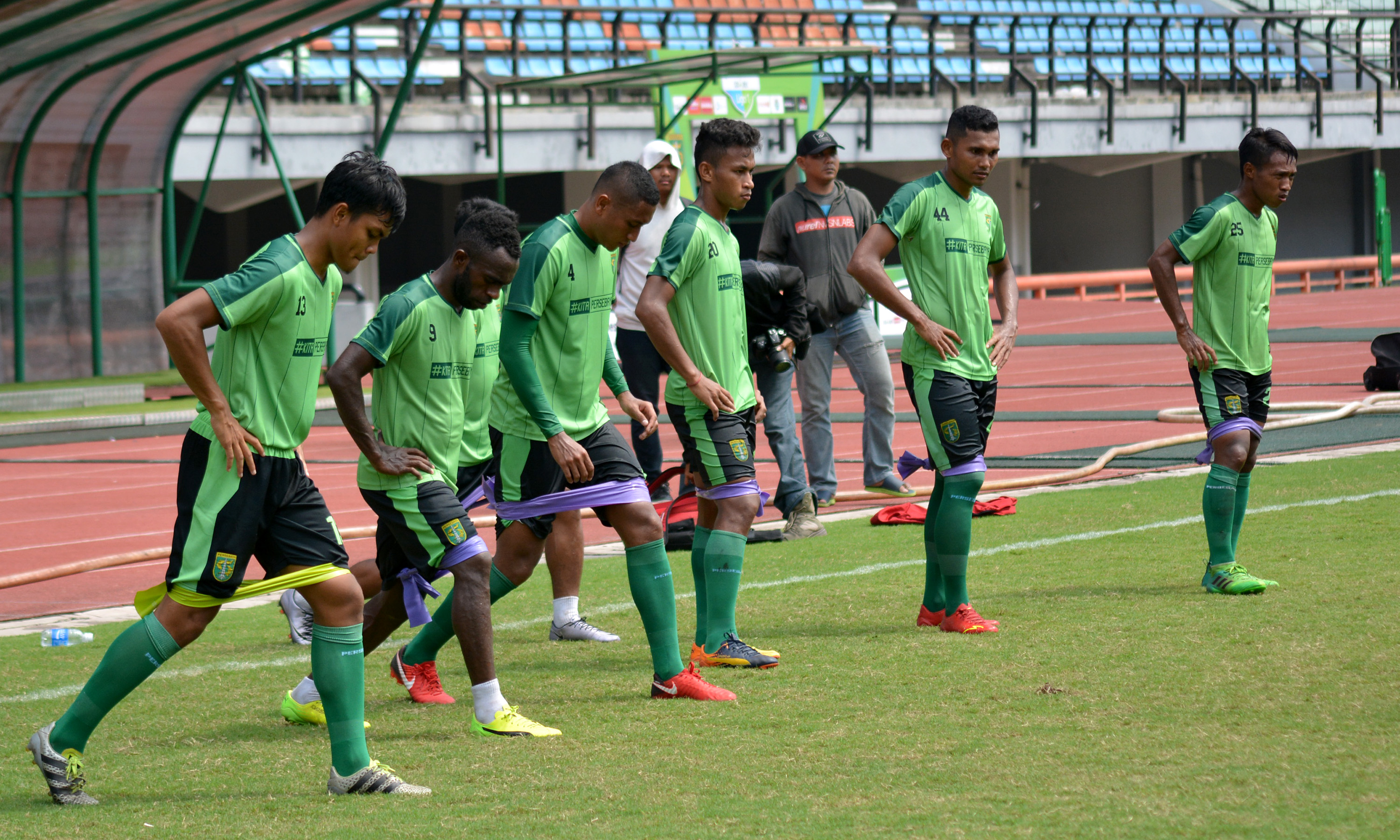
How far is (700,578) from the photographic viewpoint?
6277mm

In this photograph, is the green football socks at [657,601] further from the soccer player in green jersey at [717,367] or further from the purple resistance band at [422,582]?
the purple resistance band at [422,582]

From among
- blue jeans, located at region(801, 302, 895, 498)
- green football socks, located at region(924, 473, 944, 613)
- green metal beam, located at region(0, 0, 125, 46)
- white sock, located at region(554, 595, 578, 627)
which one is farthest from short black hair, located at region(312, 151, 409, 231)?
green metal beam, located at region(0, 0, 125, 46)

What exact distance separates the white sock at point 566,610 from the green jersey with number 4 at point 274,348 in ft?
7.72

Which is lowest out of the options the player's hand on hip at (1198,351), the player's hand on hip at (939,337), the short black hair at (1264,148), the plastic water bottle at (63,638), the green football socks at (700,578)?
the plastic water bottle at (63,638)

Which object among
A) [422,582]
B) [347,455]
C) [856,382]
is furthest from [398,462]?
[347,455]

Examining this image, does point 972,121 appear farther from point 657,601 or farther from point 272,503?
point 272,503

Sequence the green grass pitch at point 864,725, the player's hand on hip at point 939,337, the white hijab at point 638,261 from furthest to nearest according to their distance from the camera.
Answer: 1. the white hijab at point 638,261
2. the player's hand on hip at point 939,337
3. the green grass pitch at point 864,725

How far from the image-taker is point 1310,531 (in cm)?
834

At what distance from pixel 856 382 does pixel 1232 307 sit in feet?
Result: 11.3

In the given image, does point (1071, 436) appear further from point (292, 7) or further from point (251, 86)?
point (251, 86)

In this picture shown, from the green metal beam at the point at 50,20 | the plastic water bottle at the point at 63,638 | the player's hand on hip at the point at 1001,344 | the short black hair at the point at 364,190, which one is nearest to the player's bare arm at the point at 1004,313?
the player's hand on hip at the point at 1001,344

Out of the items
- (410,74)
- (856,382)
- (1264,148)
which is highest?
(410,74)

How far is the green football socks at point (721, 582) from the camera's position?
6105 mm

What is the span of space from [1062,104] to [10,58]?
21172mm
